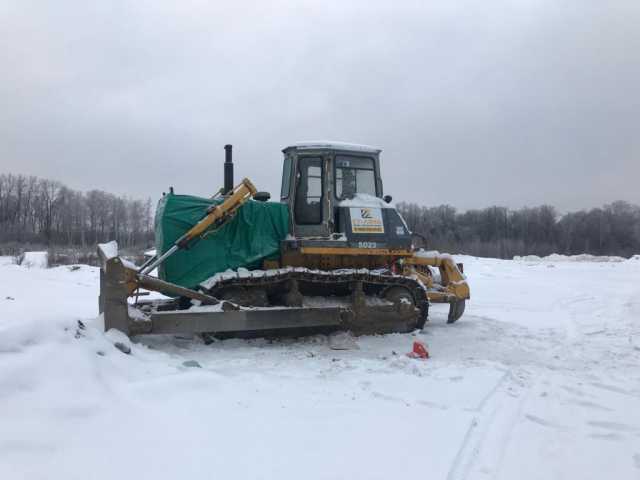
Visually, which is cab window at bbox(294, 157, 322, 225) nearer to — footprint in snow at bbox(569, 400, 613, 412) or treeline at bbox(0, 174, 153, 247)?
footprint in snow at bbox(569, 400, 613, 412)

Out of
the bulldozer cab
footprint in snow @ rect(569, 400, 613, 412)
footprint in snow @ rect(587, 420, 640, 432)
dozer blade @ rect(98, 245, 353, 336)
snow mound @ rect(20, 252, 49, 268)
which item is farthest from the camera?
snow mound @ rect(20, 252, 49, 268)

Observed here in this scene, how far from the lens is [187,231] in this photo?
25.0ft

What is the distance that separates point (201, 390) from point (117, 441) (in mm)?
1311

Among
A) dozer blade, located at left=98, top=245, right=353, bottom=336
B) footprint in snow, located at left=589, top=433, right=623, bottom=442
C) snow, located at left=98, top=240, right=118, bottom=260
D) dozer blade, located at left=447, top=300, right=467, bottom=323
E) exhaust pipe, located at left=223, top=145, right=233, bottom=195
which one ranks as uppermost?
exhaust pipe, located at left=223, top=145, right=233, bottom=195

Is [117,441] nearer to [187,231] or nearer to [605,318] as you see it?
[187,231]

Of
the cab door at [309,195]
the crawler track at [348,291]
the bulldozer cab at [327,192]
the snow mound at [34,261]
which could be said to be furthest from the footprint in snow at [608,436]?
the snow mound at [34,261]

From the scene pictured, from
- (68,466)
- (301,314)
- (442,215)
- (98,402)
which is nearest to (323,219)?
(301,314)

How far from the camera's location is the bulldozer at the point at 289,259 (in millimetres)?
7098

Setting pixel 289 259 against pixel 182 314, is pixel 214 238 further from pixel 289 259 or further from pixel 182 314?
pixel 182 314

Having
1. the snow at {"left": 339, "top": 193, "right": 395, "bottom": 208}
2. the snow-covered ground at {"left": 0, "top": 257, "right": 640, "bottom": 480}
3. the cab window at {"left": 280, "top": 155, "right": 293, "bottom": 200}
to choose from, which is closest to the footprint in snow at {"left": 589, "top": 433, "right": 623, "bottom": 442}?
the snow-covered ground at {"left": 0, "top": 257, "right": 640, "bottom": 480}

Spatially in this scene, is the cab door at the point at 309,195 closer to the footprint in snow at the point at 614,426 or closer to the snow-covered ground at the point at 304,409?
the snow-covered ground at the point at 304,409

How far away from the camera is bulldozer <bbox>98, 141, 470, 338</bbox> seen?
7.10 meters

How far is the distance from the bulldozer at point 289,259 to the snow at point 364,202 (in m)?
0.02

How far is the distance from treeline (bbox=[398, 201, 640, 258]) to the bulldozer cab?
54.9 metres
